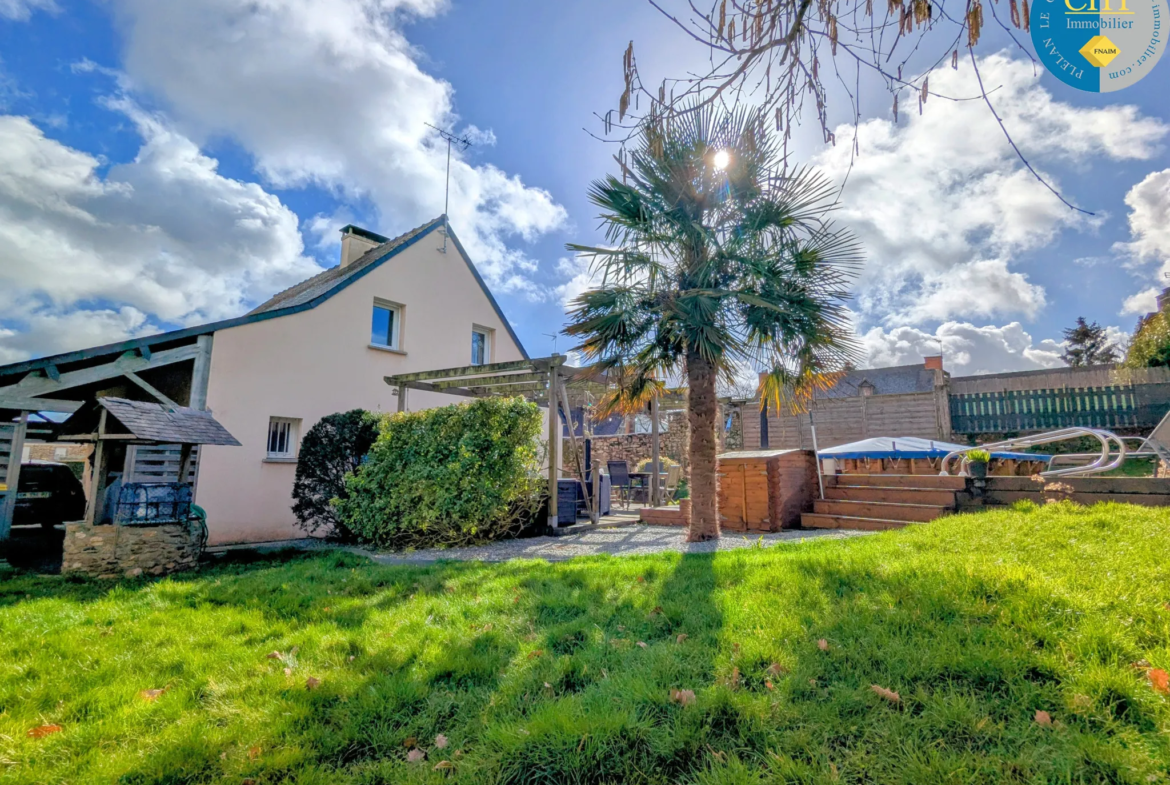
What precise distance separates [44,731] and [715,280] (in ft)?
24.0

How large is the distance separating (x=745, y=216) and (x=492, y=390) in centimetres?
702

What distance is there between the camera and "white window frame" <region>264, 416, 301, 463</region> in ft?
31.9

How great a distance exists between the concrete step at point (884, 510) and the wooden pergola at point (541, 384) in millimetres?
3192

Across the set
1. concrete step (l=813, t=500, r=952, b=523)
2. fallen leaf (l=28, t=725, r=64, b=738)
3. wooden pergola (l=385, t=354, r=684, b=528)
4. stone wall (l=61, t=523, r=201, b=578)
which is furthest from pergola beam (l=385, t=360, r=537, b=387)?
fallen leaf (l=28, t=725, r=64, b=738)

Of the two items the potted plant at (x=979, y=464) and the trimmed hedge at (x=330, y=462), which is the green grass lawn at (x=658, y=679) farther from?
the trimmed hedge at (x=330, y=462)

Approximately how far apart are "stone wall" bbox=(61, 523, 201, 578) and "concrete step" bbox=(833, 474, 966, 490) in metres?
9.37

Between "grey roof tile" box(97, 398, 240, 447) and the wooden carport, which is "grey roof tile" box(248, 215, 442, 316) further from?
"grey roof tile" box(97, 398, 240, 447)

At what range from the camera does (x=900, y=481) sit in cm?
774

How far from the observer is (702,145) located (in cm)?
686

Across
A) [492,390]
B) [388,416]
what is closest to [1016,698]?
[388,416]

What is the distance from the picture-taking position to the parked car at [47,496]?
30.0ft

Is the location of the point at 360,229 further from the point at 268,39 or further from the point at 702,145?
the point at 702,145

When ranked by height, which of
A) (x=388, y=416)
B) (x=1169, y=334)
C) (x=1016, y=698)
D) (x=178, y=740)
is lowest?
(x=178, y=740)

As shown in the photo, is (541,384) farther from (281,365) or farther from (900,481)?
(900,481)
